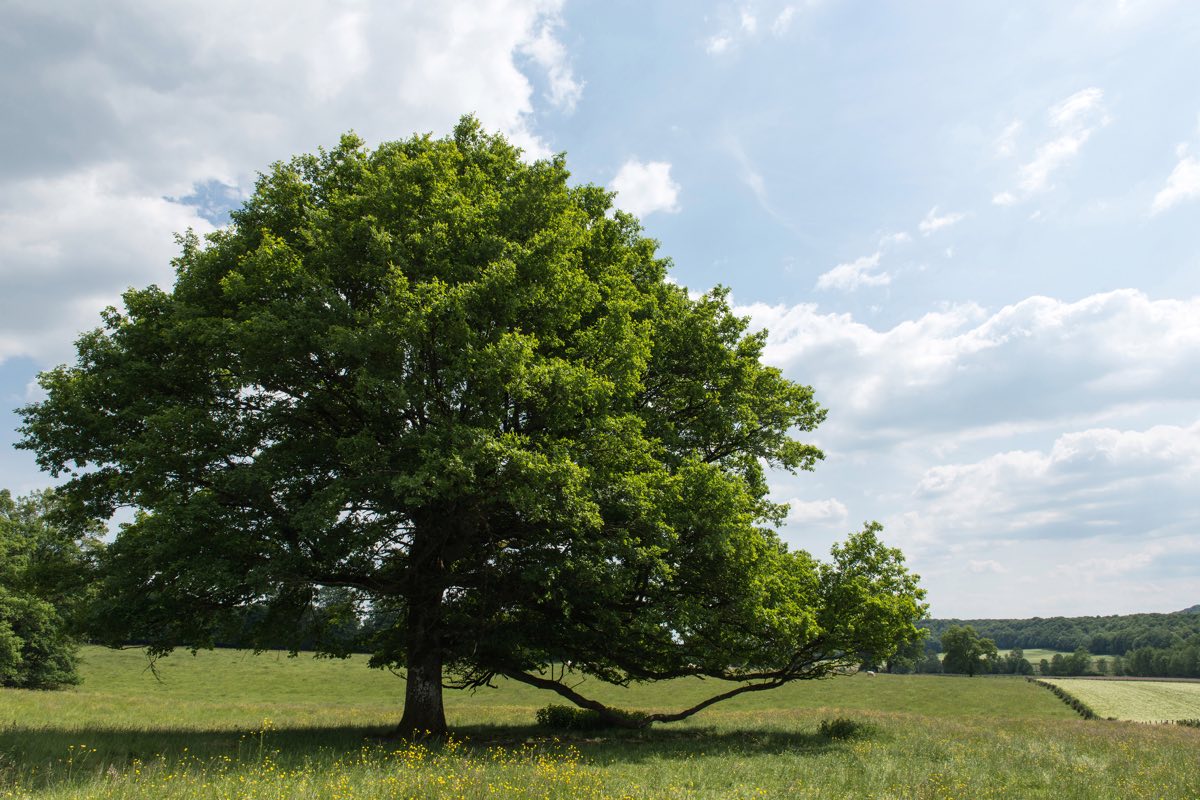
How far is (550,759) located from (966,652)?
136791mm

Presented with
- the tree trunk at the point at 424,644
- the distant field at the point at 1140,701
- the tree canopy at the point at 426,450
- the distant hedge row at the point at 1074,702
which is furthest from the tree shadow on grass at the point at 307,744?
the distant hedge row at the point at 1074,702

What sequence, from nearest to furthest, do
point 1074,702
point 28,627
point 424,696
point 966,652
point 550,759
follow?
point 550,759 → point 424,696 → point 28,627 → point 1074,702 → point 966,652

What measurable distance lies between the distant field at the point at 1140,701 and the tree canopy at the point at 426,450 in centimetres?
4717

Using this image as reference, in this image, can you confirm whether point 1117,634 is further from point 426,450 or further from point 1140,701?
point 426,450

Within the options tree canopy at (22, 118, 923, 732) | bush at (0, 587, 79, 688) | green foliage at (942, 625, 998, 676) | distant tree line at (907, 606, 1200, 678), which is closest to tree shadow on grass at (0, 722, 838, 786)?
tree canopy at (22, 118, 923, 732)

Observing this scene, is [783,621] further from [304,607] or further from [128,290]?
[128,290]

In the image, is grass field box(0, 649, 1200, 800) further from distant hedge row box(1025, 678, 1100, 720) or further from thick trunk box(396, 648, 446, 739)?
distant hedge row box(1025, 678, 1100, 720)

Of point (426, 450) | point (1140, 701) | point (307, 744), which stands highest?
point (426, 450)

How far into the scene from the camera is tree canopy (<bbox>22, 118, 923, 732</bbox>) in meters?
16.6

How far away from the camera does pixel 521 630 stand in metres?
22.9

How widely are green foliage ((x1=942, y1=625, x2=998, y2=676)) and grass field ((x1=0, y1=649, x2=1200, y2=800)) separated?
10990 centimetres

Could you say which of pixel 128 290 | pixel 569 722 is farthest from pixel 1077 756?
pixel 128 290

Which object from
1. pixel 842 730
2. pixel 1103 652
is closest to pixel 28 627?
pixel 842 730

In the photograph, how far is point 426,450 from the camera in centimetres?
1570
